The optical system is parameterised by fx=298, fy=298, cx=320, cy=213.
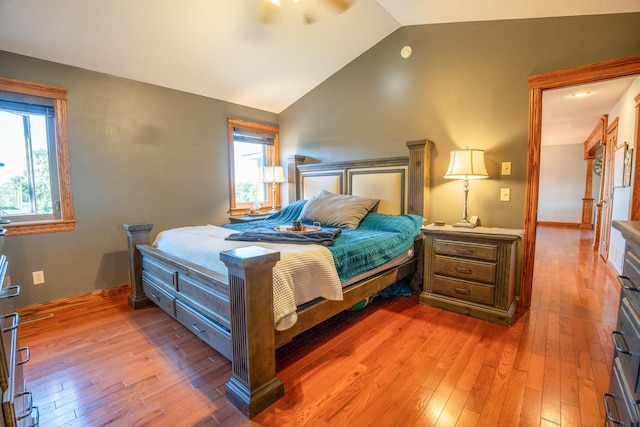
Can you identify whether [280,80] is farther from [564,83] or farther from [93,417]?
[93,417]

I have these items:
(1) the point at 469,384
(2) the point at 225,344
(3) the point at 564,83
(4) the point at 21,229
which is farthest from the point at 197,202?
(3) the point at 564,83

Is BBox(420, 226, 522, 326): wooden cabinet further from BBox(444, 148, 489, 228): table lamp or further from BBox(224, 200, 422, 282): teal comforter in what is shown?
BBox(444, 148, 489, 228): table lamp

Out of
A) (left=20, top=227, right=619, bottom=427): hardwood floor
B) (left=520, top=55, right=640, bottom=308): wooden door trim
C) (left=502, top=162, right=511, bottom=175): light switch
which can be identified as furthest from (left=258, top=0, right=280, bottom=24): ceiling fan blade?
(left=20, top=227, right=619, bottom=427): hardwood floor

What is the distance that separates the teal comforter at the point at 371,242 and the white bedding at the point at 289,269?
13cm

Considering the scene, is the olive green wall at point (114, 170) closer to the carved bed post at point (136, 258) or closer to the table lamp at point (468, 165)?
the carved bed post at point (136, 258)

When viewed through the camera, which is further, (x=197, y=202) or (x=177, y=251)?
(x=197, y=202)

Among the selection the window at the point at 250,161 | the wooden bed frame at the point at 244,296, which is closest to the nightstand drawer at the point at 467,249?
the wooden bed frame at the point at 244,296

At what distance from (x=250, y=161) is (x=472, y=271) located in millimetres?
3178

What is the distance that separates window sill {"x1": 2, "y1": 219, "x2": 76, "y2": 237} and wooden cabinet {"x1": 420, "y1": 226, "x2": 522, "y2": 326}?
3.31m

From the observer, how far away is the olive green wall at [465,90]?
2.37 metres

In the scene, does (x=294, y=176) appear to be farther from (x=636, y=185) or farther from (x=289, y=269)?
(x=636, y=185)

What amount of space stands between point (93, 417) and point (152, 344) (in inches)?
26.2

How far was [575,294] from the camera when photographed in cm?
302

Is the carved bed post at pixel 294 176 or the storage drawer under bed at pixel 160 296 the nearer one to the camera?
the storage drawer under bed at pixel 160 296
